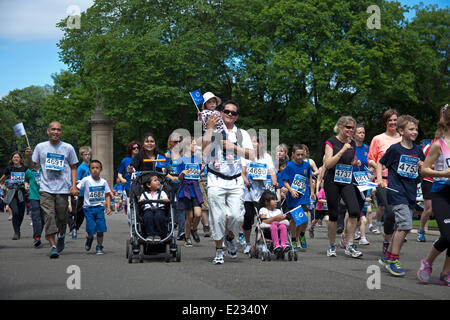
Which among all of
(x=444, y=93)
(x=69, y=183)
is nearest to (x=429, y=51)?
(x=444, y=93)

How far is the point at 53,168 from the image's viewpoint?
10.5 metres

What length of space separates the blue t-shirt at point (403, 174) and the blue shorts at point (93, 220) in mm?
4757

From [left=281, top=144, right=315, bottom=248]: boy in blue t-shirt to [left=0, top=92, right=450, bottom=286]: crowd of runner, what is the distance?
0.02m

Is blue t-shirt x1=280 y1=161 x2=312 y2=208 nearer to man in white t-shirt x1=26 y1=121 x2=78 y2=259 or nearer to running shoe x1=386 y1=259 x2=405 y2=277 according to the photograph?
running shoe x1=386 y1=259 x2=405 y2=277

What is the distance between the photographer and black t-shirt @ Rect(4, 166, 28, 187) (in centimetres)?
1531

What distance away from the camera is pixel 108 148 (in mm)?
42688

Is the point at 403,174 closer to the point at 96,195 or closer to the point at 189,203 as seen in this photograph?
the point at 96,195

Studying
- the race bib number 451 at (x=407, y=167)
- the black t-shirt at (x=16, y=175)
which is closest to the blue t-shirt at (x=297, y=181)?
the race bib number 451 at (x=407, y=167)

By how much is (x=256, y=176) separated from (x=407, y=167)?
125 inches

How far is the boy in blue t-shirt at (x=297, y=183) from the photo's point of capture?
1118 cm

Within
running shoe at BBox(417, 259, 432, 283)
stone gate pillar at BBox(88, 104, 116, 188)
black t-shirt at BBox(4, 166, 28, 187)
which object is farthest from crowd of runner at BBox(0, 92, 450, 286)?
stone gate pillar at BBox(88, 104, 116, 188)

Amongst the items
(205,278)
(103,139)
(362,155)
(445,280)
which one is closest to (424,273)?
(445,280)

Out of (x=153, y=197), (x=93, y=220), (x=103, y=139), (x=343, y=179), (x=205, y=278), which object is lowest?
(x=205, y=278)
